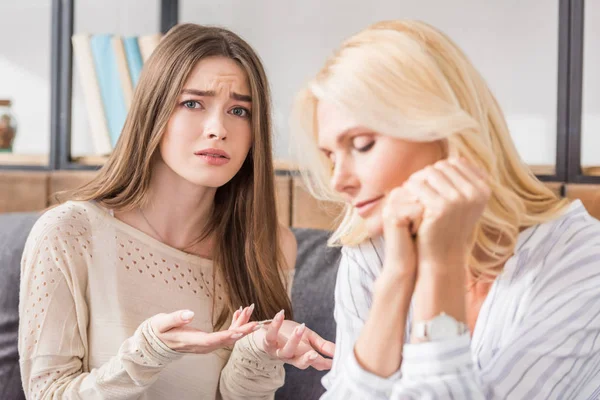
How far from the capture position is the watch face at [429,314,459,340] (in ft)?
2.71

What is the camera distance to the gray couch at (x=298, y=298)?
165cm

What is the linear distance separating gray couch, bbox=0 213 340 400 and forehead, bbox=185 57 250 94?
18.7 inches

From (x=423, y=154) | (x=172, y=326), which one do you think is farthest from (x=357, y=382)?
(x=172, y=326)

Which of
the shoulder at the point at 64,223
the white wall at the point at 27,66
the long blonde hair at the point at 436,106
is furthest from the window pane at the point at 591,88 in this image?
the white wall at the point at 27,66

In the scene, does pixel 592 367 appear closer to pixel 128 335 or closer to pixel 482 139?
pixel 482 139

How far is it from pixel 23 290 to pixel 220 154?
0.45m

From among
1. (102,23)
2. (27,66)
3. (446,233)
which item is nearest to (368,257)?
(446,233)

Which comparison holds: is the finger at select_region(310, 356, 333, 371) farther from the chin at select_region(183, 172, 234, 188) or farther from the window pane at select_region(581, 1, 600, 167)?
the window pane at select_region(581, 1, 600, 167)

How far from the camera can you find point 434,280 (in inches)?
32.7

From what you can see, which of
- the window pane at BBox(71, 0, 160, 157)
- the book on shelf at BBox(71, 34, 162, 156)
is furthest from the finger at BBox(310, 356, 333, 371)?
the window pane at BBox(71, 0, 160, 157)

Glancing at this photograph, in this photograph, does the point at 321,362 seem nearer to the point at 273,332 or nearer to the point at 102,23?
the point at 273,332

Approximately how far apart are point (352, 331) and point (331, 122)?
0.32m

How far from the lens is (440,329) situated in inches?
32.6

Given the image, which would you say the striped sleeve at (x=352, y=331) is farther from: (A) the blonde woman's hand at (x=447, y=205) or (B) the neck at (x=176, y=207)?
(B) the neck at (x=176, y=207)
